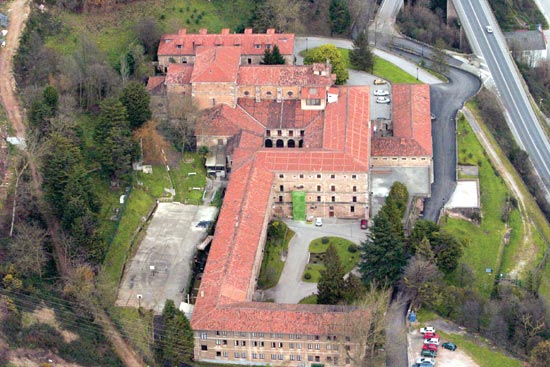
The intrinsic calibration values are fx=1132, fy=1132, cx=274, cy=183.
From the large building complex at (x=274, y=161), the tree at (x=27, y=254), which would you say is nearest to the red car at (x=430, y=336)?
the large building complex at (x=274, y=161)

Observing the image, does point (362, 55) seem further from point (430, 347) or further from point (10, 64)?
point (430, 347)

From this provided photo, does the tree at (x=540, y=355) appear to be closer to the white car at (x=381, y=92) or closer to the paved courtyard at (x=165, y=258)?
the paved courtyard at (x=165, y=258)

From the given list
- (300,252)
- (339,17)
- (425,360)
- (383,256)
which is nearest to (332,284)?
(383,256)

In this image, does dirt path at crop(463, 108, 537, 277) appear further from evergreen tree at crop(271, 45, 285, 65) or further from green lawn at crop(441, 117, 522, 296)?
evergreen tree at crop(271, 45, 285, 65)

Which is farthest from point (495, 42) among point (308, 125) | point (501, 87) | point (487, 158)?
point (308, 125)

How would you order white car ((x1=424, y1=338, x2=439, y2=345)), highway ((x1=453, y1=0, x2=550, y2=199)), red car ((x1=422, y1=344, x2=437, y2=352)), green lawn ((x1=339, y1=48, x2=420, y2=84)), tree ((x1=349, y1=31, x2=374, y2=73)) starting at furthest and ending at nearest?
green lawn ((x1=339, y1=48, x2=420, y2=84)) < tree ((x1=349, y1=31, x2=374, y2=73)) < highway ((x1=453, y1=0, x2=550, y2=199)) < white car ((x1=424, y1=338, x2=439, y2=345)) < red car ((x1=422, y1=344, x2=437, y2=352))

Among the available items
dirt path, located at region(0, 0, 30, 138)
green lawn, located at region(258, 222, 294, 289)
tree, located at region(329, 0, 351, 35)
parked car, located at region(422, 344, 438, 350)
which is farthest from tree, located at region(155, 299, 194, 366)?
tree, located at region(329, 0, 351, 35)
